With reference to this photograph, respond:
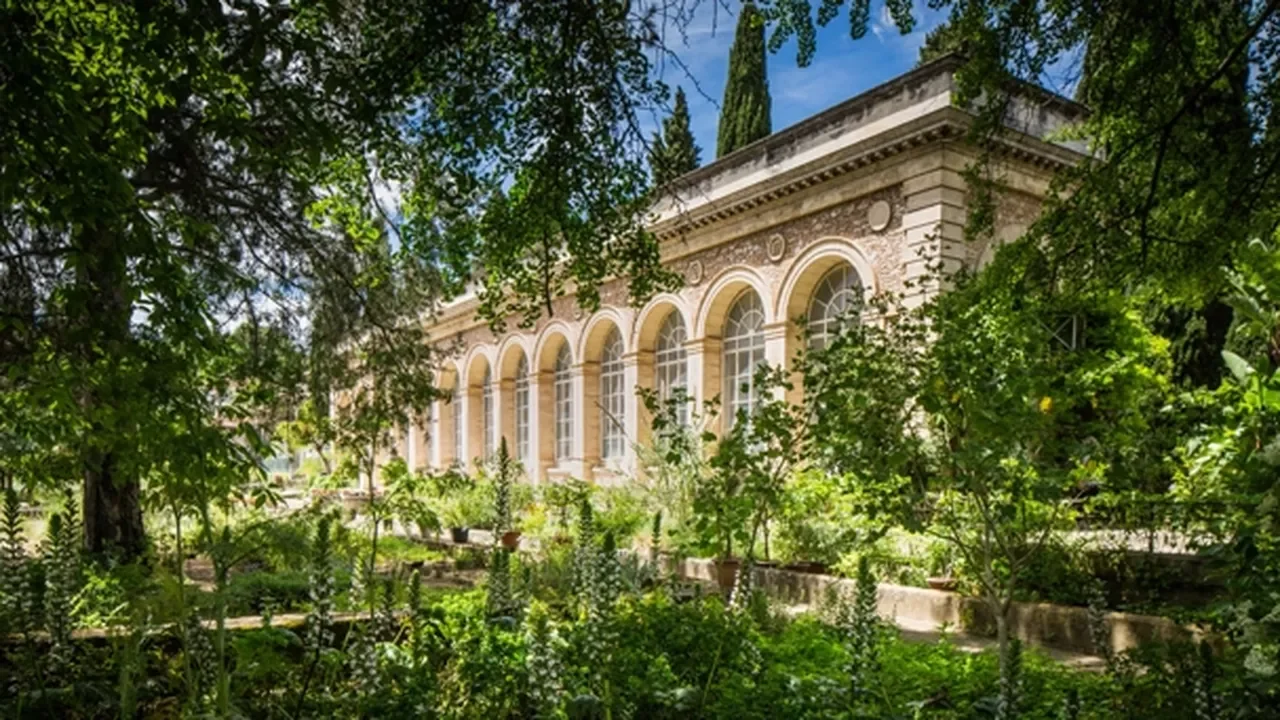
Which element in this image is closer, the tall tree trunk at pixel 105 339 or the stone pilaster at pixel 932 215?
the tall tree trunk at pixel 105 339

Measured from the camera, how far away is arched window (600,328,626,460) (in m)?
17.3

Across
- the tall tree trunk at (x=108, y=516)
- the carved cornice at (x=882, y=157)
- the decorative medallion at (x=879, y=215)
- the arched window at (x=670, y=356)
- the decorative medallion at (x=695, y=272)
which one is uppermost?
the carved cornice at (x=882, y=157)

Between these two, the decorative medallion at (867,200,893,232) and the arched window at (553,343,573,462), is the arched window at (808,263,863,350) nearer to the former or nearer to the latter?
the decorative medallion at (867,200,893,232)

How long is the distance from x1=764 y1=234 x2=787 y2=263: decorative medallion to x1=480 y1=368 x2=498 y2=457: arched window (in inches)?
441

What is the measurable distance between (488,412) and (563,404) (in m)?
4.03

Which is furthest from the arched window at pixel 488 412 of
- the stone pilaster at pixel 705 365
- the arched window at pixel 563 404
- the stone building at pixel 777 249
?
the stone pilaster at pixel 705 365

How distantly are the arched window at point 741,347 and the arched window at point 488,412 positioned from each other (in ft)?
31.5

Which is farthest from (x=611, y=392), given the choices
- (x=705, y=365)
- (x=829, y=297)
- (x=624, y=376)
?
(x=829, y=297)

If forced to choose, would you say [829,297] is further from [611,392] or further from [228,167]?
[228,167]

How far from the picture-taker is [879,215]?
11.2 metres

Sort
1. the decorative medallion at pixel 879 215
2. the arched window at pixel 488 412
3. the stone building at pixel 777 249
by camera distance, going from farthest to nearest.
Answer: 1. the arched window at pixel 488 412
2. the decorative medallion at pixel 879 215
3. the stone building at pixel 777 249

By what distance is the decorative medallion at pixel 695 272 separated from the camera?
14359mm

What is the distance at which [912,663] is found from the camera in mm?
4398

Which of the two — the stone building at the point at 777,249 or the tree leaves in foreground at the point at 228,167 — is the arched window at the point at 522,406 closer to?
the stone building at the point at 777,249
